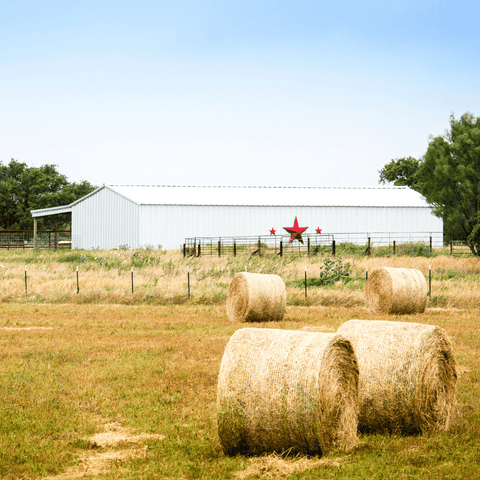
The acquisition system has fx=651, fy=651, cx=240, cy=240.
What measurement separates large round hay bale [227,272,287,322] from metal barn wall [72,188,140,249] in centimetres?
3752

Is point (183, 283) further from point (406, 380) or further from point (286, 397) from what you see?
point (286, 397)

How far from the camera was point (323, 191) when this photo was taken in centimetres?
6894

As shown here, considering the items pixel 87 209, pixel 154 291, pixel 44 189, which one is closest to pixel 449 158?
pixel 154 291

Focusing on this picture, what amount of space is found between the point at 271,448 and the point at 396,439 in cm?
169

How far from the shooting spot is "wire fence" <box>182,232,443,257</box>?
47.6 meters

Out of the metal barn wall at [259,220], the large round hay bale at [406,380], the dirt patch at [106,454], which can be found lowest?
the dirt patch at [106,454]

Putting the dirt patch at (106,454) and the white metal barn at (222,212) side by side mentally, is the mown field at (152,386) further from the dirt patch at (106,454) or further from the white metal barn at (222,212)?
the white metal barn at (222,212)

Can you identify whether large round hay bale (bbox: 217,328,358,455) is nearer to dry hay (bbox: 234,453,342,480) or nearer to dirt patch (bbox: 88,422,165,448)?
dry hay (bbox: 234,453,342,480)

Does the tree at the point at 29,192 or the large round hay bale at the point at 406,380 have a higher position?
the tree at the point at 29,192

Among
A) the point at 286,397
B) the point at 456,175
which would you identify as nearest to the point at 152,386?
the point at 286,397

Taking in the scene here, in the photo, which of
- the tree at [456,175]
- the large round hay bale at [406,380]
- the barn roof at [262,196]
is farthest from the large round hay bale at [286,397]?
the barn roof at [262,196]

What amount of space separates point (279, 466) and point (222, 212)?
53.2m

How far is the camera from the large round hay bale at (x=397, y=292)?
19.6 metres

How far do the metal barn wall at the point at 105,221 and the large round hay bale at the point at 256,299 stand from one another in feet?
123
